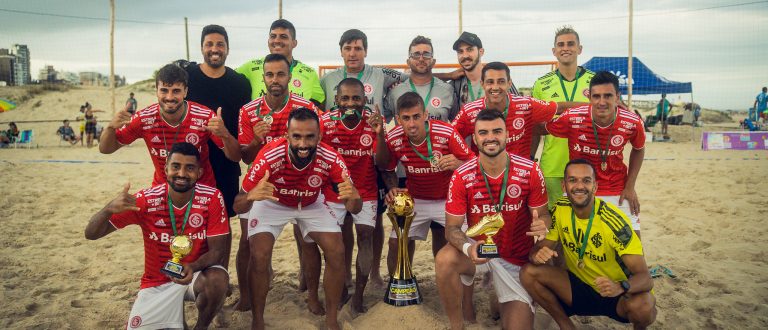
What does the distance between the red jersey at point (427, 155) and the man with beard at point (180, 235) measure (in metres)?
1.70

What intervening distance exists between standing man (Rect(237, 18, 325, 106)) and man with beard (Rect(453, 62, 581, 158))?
1.58 metres

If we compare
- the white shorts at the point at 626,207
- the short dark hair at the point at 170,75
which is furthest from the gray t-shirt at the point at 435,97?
the short dark hair at the point at 170,75

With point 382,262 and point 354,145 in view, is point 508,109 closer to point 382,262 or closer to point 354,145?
point 354,145

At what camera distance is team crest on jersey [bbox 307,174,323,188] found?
14.9 ft

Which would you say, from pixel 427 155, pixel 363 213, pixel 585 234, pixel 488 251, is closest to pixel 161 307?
pixel 363 213

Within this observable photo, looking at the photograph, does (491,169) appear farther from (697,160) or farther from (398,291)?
→ (697,160)

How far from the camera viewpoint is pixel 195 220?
414 centimetres

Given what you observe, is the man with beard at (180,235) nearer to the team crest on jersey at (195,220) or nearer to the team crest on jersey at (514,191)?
the team crest on jersey at (195,220)

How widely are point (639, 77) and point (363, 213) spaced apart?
21.2 meters

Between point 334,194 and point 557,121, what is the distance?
2162 millimetres

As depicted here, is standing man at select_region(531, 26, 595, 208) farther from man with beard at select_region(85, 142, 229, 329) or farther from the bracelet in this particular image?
man with beard at select_region(85, 142, 229, 329)

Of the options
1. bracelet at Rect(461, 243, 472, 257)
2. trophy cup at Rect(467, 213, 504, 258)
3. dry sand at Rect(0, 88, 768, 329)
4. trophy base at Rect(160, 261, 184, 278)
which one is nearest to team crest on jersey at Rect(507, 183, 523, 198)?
trophy cup at Rect(467, 213, 504, 258)

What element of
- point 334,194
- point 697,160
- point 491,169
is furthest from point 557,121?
point 697,160

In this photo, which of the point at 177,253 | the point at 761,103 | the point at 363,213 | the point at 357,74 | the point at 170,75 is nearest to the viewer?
the point at 177,253
